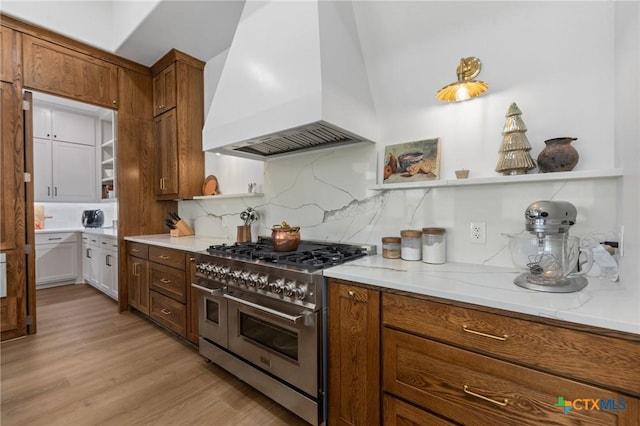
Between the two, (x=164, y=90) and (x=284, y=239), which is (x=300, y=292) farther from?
(x=164, y=90)

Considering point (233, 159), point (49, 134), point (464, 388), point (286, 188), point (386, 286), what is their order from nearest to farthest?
point (464, 388), point (386, 286), point (286, 188), point (233, 159), point (49, 134)

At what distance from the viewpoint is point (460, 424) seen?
3.38ft

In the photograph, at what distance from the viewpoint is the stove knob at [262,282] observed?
1.59 metres

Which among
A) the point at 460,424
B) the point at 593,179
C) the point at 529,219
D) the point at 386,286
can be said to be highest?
the point at 593,179

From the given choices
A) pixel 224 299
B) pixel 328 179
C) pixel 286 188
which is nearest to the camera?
pixel 224 299

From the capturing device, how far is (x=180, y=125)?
119 inches

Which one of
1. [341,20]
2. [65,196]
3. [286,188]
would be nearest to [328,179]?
[286,188]

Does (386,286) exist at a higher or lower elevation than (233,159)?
lower

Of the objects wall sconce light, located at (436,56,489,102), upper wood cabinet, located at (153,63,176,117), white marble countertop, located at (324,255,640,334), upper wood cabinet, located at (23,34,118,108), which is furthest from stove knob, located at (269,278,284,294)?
upper wood cabinet, located at (23,34,118,108)

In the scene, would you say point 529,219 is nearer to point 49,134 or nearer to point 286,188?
point 286,188

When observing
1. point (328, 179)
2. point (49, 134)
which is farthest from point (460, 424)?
point (49, 134)

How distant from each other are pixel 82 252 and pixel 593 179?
589cm

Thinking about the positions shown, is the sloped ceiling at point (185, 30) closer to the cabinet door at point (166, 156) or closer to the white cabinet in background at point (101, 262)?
the cabinet door at point (166, 156)

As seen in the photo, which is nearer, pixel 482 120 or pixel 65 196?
pixel 482 120
